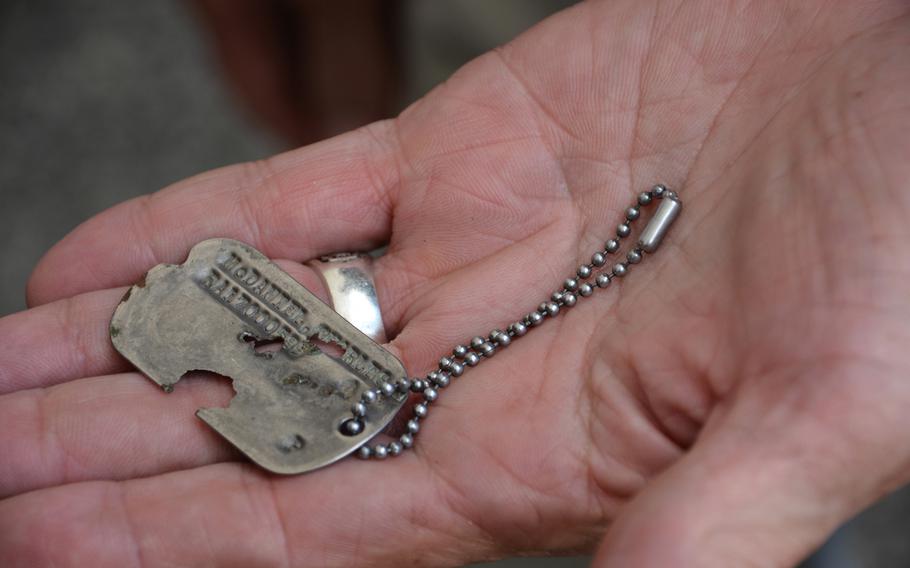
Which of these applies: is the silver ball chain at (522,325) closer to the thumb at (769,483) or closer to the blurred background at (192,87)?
the thumb at (769,483)

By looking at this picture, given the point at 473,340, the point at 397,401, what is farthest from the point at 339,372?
the point at 473,340

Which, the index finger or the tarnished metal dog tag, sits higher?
the index finger

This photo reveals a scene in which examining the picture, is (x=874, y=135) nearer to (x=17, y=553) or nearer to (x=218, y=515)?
(x=218, y=515)

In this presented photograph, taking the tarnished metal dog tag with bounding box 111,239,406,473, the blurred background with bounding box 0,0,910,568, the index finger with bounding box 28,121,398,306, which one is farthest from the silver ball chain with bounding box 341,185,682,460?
the blurred background with bounding box 0,0,910,568

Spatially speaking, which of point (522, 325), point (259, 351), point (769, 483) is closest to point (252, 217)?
point (259, 351)

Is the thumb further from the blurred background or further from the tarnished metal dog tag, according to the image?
the blurred background
